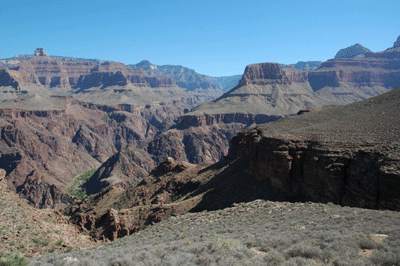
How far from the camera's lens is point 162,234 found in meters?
23.9

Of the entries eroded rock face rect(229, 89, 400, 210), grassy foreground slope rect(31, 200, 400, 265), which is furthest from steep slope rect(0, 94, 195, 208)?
grassy foreground slope rect(31, 200, 400, 265)

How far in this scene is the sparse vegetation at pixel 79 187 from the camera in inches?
4503

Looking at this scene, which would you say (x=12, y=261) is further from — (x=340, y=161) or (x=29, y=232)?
(x=340, y=161)

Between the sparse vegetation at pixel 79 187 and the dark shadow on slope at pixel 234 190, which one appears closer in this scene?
the dark shadow on slope at pixel 234 190

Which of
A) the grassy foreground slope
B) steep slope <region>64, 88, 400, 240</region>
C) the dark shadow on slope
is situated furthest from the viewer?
the dark shadow on slope

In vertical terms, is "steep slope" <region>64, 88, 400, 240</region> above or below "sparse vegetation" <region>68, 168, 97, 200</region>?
above

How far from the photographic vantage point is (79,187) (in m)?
125

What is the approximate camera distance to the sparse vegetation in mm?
114375

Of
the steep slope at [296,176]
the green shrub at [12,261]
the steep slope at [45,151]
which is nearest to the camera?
the green shrub at [12,261]

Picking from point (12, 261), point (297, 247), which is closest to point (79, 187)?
point (12, 261)

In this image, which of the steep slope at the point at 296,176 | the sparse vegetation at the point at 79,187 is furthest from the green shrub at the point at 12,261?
the sparse vegetation at the point at 79,187

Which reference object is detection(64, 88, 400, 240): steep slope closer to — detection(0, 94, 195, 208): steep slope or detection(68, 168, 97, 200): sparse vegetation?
detection(0, 94, 195, 208): steep slope

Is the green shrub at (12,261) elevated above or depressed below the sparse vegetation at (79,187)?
above

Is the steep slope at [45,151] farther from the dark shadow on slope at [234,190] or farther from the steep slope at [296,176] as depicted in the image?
the dark shadow on slope at [234,190]
